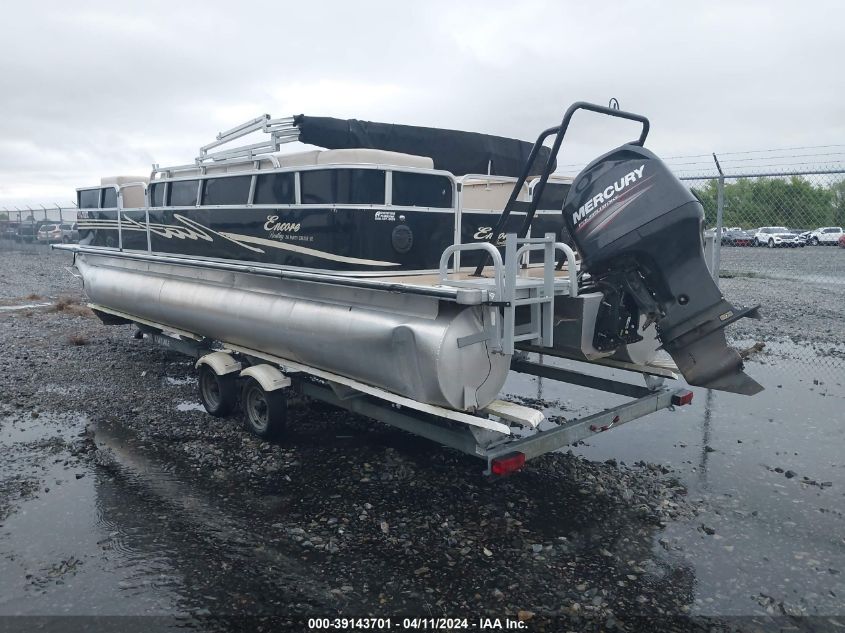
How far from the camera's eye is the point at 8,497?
492cm

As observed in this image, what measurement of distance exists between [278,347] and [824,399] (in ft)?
19.4

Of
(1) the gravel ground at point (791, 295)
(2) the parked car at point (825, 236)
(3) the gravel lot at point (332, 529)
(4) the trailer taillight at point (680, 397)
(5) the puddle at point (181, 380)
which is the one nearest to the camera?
(3) the gravel lot at point (332, 529)

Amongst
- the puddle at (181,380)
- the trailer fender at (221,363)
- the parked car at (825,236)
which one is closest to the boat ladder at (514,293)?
the trailer fender at (221,363)

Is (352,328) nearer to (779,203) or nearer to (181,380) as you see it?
(181,380)

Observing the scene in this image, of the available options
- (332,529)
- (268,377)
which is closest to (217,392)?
(268,377)

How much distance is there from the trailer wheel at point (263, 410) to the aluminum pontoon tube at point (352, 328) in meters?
0.39

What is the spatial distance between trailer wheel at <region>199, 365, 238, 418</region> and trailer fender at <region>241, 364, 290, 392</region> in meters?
0.65

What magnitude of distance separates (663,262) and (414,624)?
2737 millimetres

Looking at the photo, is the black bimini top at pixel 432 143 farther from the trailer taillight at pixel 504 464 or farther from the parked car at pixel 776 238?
the parked car at pixel 776 238

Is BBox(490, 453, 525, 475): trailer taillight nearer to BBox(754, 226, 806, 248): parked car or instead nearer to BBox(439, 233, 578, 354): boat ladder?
BBox(439, 233, 578, 354): boat ladder

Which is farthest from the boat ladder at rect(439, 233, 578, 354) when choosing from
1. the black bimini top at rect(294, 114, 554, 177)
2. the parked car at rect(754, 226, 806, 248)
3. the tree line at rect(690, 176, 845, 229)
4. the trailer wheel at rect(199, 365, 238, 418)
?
the parked car at rect(754, 226, 806, 248)

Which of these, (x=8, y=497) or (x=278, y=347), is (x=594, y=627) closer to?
(x=278, y=347)

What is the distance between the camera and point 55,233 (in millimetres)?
32344

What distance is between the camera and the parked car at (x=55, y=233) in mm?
29855
